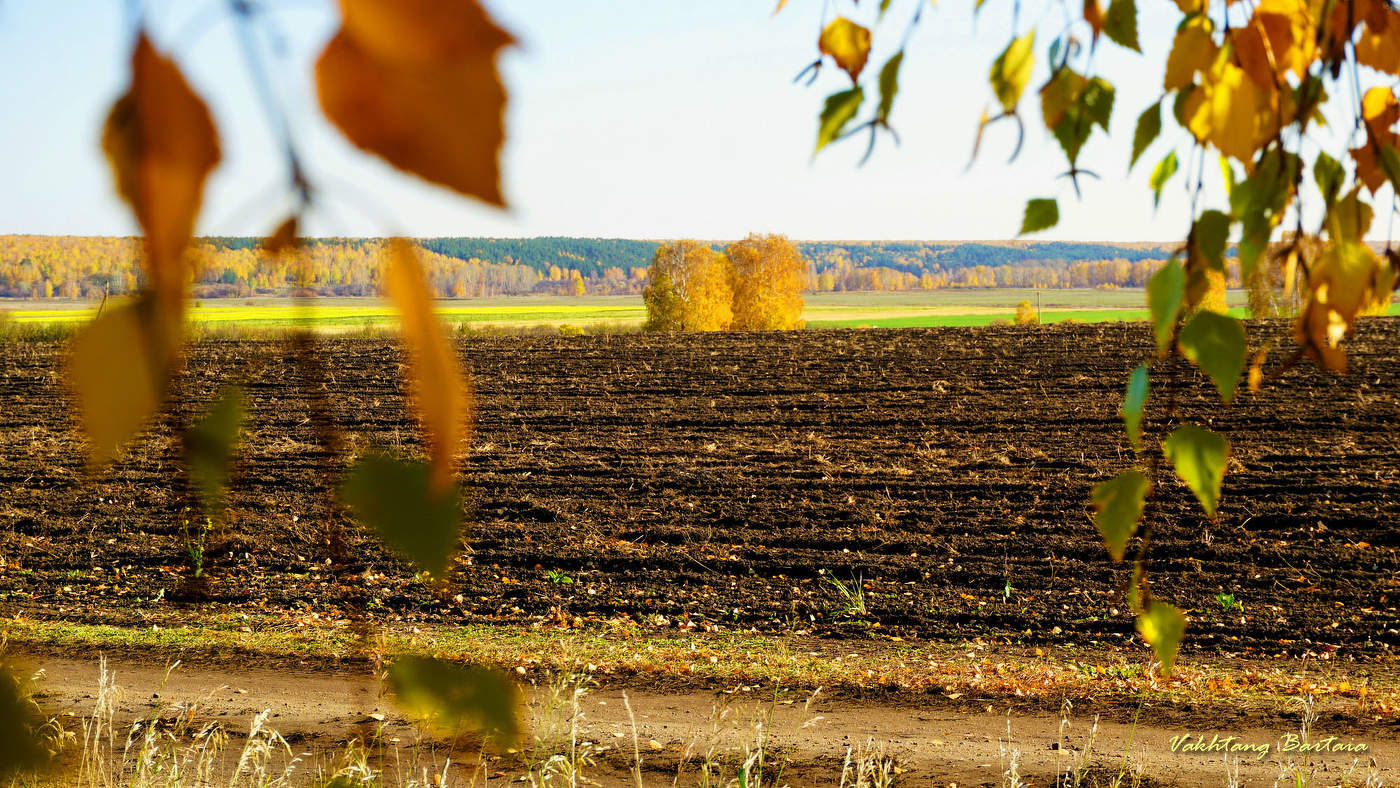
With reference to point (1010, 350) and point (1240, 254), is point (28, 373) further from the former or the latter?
point (1240, 254)

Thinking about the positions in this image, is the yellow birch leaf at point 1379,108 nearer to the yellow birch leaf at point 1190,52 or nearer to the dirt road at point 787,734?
the yellow birch leaf at point 1190,52

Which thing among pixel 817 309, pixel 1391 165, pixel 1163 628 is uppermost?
pixel 817 309

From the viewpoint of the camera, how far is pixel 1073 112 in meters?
1.07

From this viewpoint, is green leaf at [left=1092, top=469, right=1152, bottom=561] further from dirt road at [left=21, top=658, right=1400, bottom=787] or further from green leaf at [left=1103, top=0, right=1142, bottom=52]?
dirt road at [left=21, top=658, right=1400, bottom=787]

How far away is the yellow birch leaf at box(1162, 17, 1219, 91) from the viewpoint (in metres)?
0.87

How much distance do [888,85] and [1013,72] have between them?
0.40 feet

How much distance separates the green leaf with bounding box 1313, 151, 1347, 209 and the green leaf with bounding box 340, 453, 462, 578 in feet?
3.08

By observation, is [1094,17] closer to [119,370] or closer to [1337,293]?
[1337,293]

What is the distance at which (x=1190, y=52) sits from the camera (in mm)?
870

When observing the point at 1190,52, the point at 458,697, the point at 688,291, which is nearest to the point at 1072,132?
the point at 1190,52

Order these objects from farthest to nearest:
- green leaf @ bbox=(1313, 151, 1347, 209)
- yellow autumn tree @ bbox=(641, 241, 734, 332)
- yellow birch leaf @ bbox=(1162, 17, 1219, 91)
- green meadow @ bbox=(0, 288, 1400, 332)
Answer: yellow autumn tree @ bbox=(641, 241, 734, 332) < green leaf @ bbox=(1313, 151, 1347, 209) < yellow birch leaf @ bbox=(1162, 17, 1219, 91) < green meadow @ bbox=(0, 288, 1400, 332)

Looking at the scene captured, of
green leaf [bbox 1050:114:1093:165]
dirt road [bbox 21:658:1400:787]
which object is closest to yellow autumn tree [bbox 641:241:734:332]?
dirt road [bbox 21:658:1400:787]

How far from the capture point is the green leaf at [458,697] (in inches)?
15.7

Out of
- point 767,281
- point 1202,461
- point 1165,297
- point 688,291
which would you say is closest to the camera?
point 1165,297
